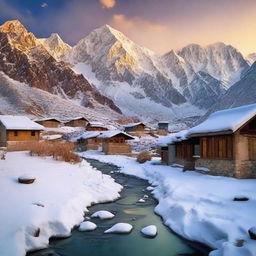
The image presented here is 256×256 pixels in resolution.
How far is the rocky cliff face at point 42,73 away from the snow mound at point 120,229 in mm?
133188

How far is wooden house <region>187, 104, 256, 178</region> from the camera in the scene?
1802 cm

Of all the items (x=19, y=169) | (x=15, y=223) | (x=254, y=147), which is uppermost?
(x=254, y=147)

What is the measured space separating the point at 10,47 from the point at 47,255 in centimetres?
16979

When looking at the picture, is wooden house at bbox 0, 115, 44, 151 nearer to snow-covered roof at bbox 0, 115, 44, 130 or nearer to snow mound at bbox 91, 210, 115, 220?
snow-covered roof at bbox 0, 115, 44, 130

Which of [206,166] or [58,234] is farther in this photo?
[206,166]

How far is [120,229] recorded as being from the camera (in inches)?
412

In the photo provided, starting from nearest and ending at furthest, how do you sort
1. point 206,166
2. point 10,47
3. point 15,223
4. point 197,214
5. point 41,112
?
1. point 15,223
2. point 197,214
3. point 206,166
4. point 41,112
5. point 10,47

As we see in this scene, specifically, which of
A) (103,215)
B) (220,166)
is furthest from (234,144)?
(103,215)

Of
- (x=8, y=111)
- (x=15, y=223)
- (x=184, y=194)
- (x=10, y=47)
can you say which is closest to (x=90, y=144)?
(x=184, y=194)

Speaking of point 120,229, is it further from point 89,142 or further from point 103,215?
point 89,142

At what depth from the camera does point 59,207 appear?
11445mm

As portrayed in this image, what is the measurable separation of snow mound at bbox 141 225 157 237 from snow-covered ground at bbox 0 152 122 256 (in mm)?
2524

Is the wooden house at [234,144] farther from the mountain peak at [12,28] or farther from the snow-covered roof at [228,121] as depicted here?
the mountain peak at [12,28]

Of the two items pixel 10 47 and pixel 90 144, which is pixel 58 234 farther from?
pixel 10 47
